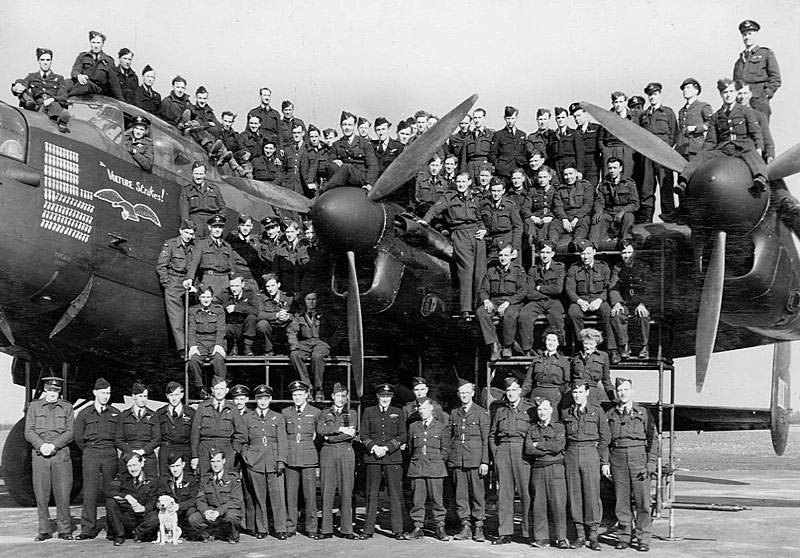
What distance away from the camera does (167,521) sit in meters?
10.4

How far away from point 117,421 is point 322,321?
292 cm

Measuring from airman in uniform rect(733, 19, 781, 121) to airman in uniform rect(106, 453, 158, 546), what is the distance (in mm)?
8977

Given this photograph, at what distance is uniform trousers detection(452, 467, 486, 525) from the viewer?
35.4 feet

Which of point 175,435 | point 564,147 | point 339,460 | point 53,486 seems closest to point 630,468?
point 339,460

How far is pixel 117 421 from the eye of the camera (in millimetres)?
10977

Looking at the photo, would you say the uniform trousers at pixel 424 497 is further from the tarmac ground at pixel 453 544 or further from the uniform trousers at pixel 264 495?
the uniform trousers at pixel 264 495

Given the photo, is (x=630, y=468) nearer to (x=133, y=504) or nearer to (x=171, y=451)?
(x=171, y=451)

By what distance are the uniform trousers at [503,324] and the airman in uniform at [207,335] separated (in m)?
3.23

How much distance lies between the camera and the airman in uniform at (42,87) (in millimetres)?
12191

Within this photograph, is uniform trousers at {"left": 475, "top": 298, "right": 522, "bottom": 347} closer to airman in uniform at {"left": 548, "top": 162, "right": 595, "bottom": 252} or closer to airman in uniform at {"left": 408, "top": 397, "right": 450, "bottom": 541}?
airman in uniform at {"left": 548, "top": 162, "right": 595, "bottom": 252}

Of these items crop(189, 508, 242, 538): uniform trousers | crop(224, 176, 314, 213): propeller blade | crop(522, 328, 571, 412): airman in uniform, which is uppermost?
crop(224, 176, 314, 213): propeller blade

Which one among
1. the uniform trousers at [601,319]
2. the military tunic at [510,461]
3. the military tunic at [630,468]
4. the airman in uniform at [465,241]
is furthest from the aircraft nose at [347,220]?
the military tunic at [630,468]

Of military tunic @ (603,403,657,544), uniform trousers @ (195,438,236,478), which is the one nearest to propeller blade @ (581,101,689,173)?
military tunic @ (603,403,657,544)

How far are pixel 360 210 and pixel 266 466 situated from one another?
3.09 m
